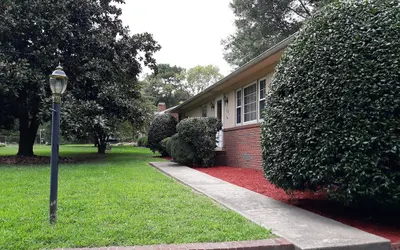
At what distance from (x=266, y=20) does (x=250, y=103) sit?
1055 cm

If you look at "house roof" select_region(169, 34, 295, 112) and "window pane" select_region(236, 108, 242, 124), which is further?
"window pane" select_region(236, 108, 242, 124)

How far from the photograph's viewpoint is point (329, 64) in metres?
4.43

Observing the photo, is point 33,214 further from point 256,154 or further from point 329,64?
point 256,154

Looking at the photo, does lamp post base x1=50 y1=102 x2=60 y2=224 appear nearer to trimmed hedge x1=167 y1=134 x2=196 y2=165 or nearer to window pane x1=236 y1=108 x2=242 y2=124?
trimmed hedge x1=167 y1=134 x2=196 y2=165

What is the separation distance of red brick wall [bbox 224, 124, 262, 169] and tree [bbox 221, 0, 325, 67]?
878 cm

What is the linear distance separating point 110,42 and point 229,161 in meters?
7.38

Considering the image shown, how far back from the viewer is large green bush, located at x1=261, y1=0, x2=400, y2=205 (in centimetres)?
389

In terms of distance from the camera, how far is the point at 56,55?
487 inches

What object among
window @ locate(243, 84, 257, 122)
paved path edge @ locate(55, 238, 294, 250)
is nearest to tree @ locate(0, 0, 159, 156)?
window @ locate(243, 84, 257, 122)

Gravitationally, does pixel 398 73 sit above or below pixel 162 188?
above

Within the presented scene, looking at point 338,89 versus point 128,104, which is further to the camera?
point 128,104

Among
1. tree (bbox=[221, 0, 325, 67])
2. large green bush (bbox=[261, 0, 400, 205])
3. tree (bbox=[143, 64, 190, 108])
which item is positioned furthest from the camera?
tree (bbox=[143, 64, 190, 108])

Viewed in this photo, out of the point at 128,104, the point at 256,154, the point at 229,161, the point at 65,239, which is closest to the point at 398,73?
the point at 65,239

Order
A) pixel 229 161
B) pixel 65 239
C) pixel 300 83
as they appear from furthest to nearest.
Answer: pixel 229 161
pixel 300 83
pixel 65 239
